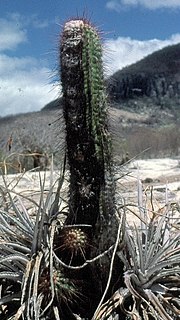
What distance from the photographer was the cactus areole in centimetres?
272

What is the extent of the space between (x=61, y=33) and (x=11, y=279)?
1119 millimetres

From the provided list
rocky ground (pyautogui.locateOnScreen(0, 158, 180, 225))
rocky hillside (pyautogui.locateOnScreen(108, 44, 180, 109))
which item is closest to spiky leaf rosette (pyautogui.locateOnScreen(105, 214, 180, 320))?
rocky ground (pyautogui.locateOnScreen(0, 158, 180, 225))

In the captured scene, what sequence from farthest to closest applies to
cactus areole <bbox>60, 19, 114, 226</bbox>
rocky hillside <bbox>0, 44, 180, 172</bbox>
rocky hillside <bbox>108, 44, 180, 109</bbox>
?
1. rocky hillside <bbox>108, 44, 180, 109</bbox>
2. rocky hillside <bbox>0, 44, 180, 172</bbox>
3. cactus areole <bbox>60, 19, 114, 226</bbox>

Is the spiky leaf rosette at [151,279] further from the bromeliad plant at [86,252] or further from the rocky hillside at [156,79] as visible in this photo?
the rocky hillside at [156,79]

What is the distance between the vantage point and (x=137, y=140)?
13.4m

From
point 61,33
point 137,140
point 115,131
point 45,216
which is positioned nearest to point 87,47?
point 61,33

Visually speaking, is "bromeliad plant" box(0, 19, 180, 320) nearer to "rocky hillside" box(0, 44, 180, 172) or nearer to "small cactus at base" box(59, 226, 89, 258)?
"small cactus at base" box(59, 226, 89, 258)

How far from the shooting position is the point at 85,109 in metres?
2.73

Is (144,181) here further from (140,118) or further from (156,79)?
(156,79)

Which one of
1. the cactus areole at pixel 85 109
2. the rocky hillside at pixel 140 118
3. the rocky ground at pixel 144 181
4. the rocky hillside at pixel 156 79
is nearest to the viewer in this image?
the cactus areole at pixel 85 109

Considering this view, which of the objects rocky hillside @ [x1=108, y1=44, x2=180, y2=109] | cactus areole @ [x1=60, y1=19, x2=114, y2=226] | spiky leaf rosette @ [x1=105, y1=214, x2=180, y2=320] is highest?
rocky hillside @ [x1=108, y1=44, x2=180, y2=109]

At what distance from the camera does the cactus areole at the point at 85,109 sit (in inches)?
107

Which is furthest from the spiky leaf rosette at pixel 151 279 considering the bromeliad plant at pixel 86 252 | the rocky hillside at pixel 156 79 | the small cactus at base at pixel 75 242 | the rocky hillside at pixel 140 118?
the rocky hillside at pixel 156 79

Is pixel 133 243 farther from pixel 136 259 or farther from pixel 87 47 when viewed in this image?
pixel 87 47
